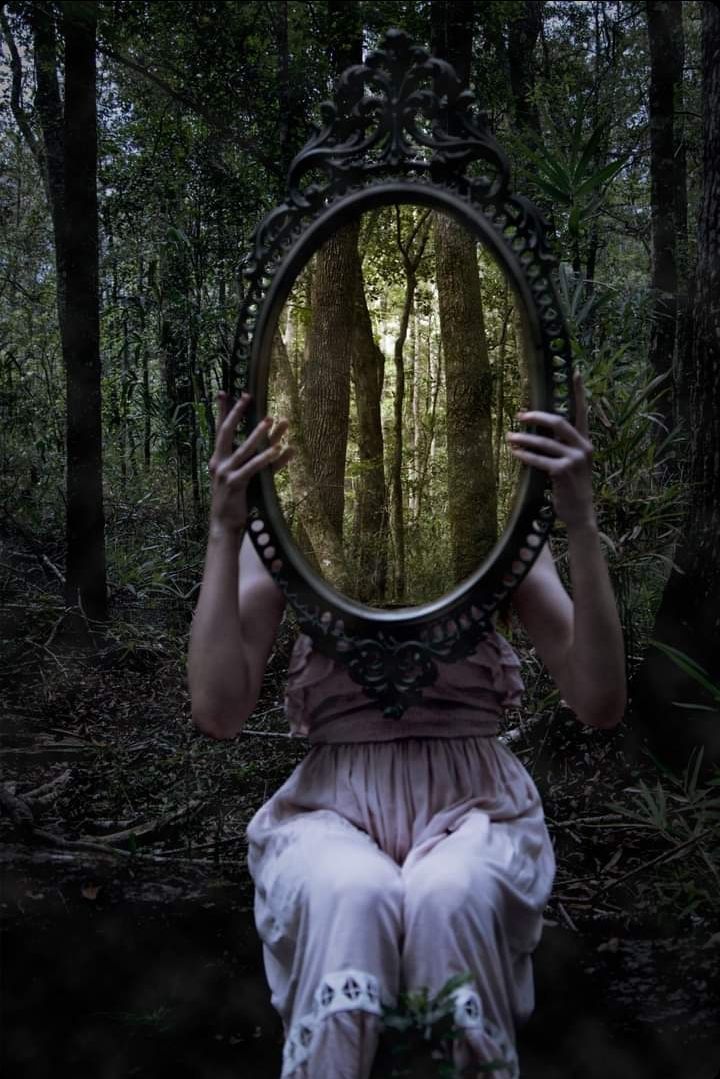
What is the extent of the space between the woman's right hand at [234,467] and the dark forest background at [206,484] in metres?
0.29

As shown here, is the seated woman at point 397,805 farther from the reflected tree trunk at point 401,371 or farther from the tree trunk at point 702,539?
the tree trunk at point 702,539

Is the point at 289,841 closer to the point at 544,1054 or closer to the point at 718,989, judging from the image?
the point at 544,1054

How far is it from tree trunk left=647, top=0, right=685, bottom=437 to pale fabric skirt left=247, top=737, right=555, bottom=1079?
143cm

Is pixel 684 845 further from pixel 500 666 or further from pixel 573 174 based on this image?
pixel 573 174

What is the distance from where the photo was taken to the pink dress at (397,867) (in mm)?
1148

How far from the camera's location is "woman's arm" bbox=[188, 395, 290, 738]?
138cm

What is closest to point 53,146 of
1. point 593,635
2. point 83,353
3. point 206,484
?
point 83,353

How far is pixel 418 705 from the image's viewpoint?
1.47m

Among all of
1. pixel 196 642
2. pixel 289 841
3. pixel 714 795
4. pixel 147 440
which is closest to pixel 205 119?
pixel 147 440

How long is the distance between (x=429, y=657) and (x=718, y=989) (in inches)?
36.3

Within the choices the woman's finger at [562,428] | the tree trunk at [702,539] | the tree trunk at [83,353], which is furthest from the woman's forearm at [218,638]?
the tree trunk at [83,353]

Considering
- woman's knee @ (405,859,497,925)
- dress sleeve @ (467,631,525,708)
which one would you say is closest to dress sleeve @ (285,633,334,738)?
dress sleeve @ (467,631,525,708)

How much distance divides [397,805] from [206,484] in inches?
73.0

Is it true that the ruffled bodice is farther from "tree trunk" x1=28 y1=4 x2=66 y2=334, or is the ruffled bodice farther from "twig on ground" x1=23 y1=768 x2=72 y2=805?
"tree trunk" x1=28 y1=4 x2=66 y2=334
